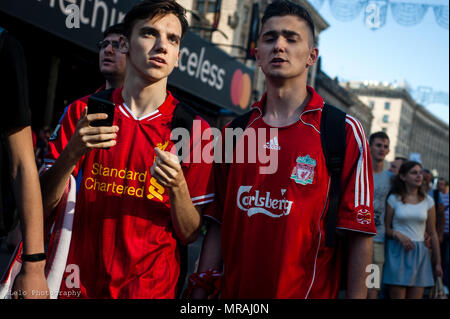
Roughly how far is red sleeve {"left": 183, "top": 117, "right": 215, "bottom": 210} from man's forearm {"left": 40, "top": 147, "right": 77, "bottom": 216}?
604 millimetres

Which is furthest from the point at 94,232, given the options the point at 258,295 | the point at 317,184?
the point at 317,184

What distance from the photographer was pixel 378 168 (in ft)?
23.5

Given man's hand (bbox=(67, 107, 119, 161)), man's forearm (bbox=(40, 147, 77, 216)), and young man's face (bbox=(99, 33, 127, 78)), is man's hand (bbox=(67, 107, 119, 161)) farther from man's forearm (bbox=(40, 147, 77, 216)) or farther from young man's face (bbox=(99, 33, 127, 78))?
young man's face (bbox=(99, 33, 127, 78))

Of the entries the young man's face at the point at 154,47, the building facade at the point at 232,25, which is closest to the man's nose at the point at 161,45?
the young man's face at the point at 154,47

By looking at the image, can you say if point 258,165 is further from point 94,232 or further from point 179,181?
point 94,232

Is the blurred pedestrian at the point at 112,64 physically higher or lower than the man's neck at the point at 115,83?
higher

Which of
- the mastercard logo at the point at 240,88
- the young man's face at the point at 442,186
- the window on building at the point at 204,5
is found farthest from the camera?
the window on building at the point at 204,5

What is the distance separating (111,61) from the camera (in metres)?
3.87

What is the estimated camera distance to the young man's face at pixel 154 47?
2.86 metres

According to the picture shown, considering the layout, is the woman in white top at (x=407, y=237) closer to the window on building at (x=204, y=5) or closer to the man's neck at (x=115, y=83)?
the man's neck at (x=115, y=83)

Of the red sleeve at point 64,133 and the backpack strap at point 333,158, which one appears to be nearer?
the backpack strap at point 333,158

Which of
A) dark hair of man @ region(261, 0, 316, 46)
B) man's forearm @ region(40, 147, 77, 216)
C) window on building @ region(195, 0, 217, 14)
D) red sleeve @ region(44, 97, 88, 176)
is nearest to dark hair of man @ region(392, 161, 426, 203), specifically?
dark hair of man @ region(261, 0, 316, 46)

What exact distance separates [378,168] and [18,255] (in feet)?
18.2

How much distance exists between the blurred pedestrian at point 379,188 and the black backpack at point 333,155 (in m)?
4.36
